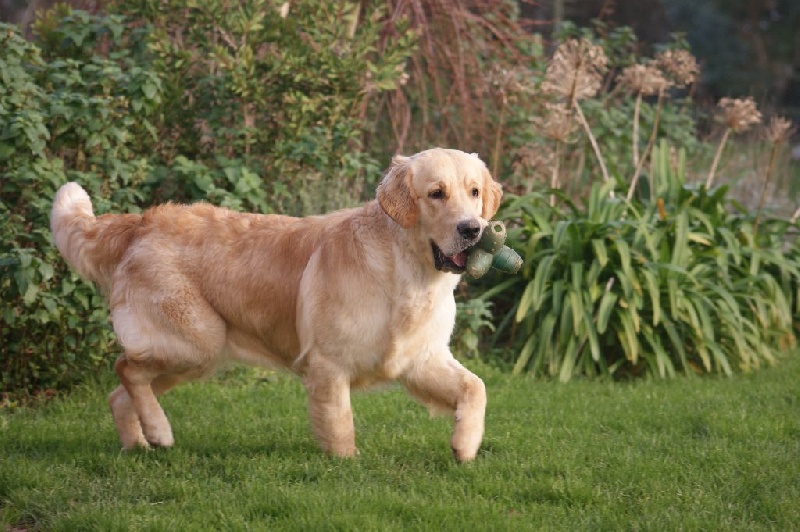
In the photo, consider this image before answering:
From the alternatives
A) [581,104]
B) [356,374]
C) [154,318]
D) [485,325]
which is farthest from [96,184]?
[581,104]

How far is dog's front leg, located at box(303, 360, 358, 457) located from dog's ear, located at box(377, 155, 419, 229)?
767mm

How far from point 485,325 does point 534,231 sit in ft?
2.58

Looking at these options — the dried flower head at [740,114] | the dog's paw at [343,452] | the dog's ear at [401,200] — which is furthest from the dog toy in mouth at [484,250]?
the dried flower head at [740,114]

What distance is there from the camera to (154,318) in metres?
5.01

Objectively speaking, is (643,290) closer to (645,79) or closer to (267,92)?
(645,79)

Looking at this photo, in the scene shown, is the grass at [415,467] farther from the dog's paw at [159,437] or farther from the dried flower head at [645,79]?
the dried flower head at [645,79]

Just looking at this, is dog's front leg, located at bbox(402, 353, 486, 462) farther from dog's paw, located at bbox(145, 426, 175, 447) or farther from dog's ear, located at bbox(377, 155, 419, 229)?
dog's paw, located at bbox(145, 426, 175, 447)

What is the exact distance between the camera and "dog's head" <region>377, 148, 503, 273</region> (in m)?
4.42

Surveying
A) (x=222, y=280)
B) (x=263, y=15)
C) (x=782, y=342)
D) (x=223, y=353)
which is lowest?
(x=782, y=342)

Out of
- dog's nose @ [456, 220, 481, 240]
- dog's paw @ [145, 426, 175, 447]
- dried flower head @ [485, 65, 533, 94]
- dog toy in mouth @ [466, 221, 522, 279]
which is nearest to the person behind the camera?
dog's nose @ [456, 220, 481, 240]

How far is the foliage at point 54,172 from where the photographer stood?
5.86 meters

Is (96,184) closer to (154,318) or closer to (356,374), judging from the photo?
(154,318)

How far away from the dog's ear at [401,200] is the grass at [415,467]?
1150 mm

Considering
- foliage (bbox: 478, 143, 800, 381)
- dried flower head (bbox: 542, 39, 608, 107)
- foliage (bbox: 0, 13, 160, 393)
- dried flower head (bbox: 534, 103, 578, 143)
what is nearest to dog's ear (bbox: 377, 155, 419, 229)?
foliage (bbox: 0, 13, 160, 393)
